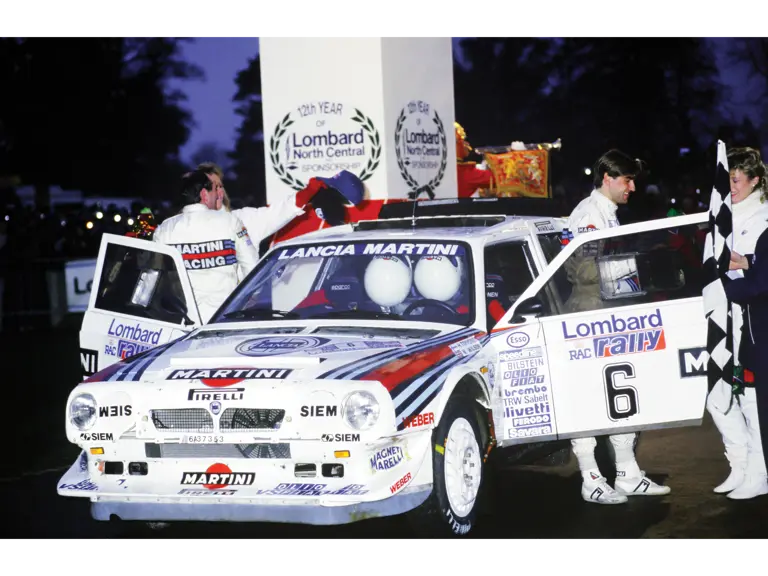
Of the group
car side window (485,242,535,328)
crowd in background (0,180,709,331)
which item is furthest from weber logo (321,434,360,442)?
crowd in background (0,180,709,331)

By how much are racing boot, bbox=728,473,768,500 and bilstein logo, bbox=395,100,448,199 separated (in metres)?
5.17

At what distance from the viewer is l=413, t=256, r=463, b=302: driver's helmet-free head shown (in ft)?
23.9

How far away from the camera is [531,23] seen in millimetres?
13445

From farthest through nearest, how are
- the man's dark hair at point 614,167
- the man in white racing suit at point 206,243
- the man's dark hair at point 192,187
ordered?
the man's dark hair at point 192,187 < the man in white racing suit at point 206,243 < the man's dark hair at point 614,167

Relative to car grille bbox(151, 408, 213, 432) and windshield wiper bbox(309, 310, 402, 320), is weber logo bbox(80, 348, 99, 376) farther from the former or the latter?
car grille bbox(151, 408, 213, 432)

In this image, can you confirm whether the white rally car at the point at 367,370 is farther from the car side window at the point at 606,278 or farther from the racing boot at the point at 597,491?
the racing boot at the point at 597,491

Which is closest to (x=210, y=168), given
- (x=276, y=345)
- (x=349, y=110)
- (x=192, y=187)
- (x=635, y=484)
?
(x=192, y=187)

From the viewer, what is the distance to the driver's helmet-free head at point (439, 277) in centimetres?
728

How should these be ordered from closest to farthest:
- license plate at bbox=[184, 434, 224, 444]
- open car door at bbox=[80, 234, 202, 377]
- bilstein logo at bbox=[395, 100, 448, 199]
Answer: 1. license plate at bbox=[184, 434, 224, 444]
2. open car door at bbox=[80, 234, 202, 377]
3. bilstein logo at bbox=[395, 100, 448, 199]

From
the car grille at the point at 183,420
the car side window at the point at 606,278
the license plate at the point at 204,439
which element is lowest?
the license plate at the point at 204,439

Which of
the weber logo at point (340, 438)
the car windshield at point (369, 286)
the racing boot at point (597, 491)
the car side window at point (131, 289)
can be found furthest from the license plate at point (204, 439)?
the racing boot at point (597, 491)

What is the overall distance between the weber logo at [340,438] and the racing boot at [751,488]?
8.81 feet

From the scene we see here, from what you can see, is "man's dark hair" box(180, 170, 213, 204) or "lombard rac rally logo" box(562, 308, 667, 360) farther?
"man's dark hair" box(180, 170, 213, 204)

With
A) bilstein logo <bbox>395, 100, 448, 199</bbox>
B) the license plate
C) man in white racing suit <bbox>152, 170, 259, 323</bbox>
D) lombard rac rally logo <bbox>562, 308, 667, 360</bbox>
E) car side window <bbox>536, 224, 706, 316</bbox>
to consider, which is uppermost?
bilstein logo <bbox>395, 100, 448, 199</bbox>
